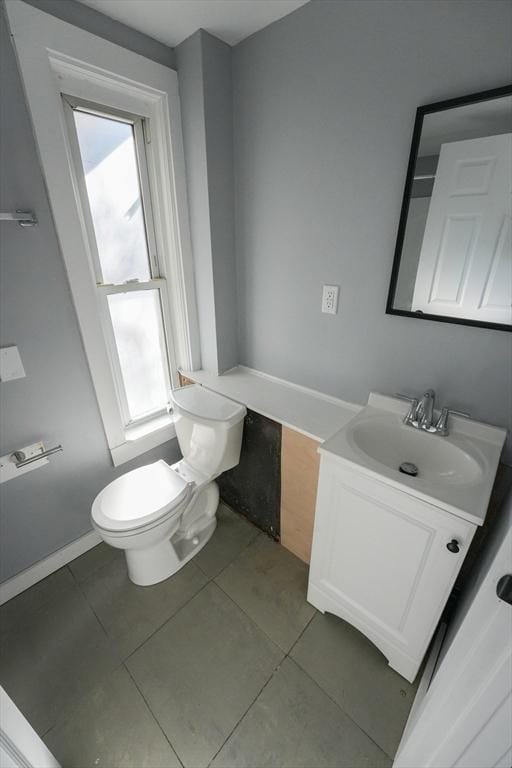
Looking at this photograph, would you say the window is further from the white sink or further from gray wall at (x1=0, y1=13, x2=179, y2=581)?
the white sink

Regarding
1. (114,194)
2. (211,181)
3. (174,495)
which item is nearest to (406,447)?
(174,495)

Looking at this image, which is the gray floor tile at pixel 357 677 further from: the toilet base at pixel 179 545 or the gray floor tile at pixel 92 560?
the gray floor tile at pixel 92 560

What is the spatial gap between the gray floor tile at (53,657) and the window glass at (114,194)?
1512 mm

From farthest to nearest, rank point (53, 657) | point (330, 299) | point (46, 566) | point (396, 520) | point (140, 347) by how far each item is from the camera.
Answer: point (140, 347), point (46, 566), point (330, 299), point (53, 657), point (396, 520)

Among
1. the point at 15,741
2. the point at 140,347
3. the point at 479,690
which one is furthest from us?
the point at 140,347

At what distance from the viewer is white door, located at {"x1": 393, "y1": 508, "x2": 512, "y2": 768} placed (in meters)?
0.54

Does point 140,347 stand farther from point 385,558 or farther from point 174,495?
point 385,558

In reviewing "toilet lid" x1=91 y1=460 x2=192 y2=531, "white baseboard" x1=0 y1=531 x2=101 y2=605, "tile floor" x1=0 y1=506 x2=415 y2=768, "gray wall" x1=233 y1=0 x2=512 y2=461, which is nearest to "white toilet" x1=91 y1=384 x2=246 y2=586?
"toilet lid" x1=91 y1=460 x2=192 y2=531

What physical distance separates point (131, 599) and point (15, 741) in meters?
0.77

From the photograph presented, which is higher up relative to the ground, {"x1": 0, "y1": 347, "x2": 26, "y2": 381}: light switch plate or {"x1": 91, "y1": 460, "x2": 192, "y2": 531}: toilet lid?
{"x1": 0, "y1": 347, "x2": 26, "y2": 381}: light switch plate

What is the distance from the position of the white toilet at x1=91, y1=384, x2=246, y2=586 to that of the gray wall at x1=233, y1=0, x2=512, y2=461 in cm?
50

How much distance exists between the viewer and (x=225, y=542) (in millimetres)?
1713

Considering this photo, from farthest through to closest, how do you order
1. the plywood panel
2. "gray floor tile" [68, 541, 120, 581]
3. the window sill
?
the window sill
"gray floor tile" [68, 541, 120, 581]
the plywood panel

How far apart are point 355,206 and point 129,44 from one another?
110cm
